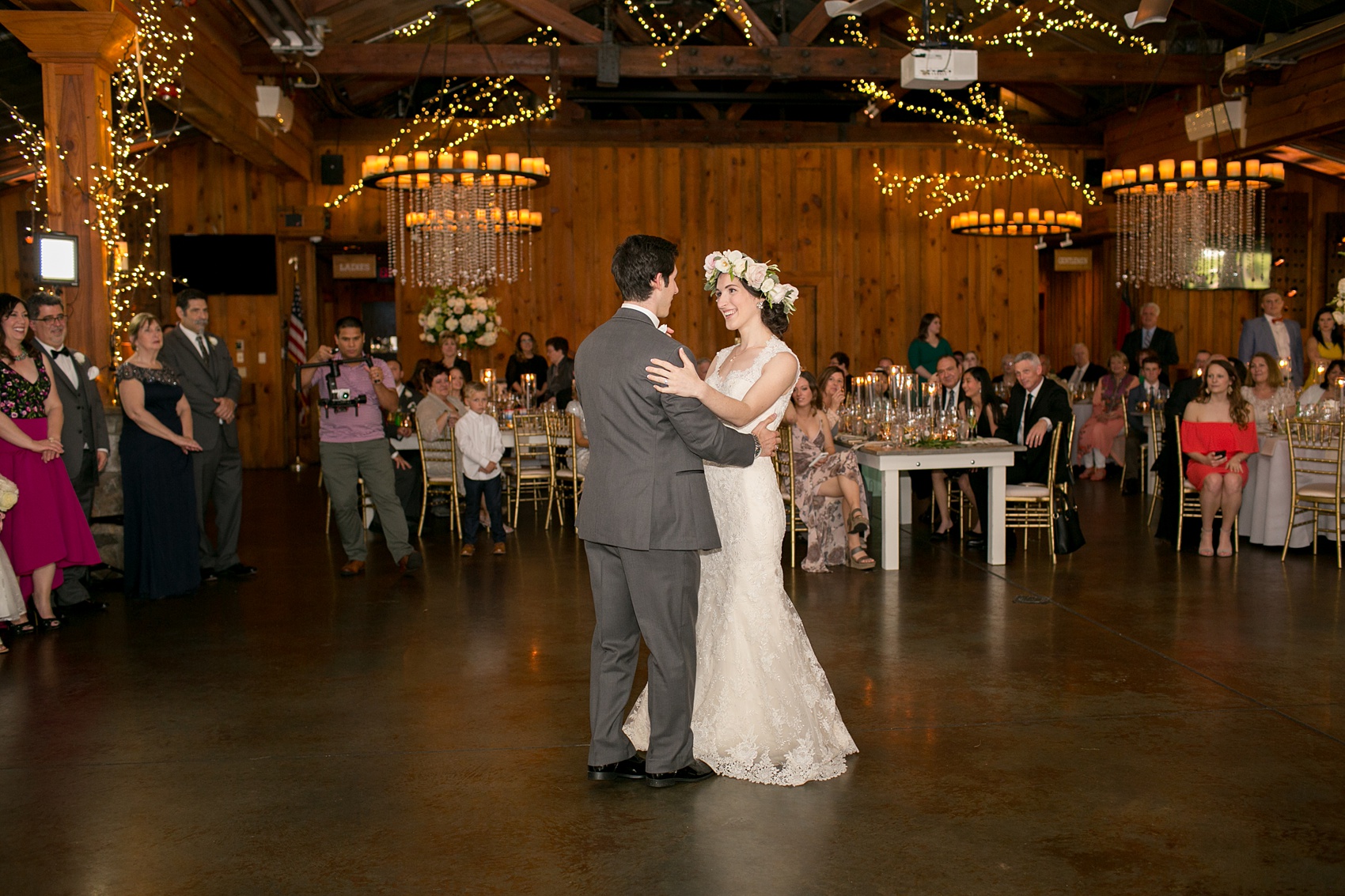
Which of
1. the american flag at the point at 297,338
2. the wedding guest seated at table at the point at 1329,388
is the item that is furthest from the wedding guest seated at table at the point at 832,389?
the american flag at the point at 297,338

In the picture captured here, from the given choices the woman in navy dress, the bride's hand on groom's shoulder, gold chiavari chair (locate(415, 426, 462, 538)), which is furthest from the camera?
gold chiavari chair (locate(415, 426, 462, 538))

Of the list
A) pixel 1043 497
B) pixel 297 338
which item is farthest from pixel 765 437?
pixel 297 338

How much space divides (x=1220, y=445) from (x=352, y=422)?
5428 millimetres

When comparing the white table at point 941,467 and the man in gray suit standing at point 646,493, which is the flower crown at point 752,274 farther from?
the white table at point 941,467

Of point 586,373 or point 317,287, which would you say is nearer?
point 586,373

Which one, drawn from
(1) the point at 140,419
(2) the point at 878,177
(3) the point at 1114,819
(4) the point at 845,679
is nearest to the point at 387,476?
(1) the point at 140,419

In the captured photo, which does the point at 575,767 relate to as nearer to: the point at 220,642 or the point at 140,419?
the point at 220,642

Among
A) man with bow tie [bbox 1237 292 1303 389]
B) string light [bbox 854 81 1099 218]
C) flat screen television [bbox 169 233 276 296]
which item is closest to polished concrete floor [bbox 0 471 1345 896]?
man with bow tie [bbox 1237 292 1303 389]

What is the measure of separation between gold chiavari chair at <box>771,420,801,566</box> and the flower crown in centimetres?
309

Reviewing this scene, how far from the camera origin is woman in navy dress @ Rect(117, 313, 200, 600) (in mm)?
6453

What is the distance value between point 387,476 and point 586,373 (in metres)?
3.92

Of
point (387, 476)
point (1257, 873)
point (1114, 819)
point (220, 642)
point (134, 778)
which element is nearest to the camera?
point (1257, 873)

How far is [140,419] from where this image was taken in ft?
21.1

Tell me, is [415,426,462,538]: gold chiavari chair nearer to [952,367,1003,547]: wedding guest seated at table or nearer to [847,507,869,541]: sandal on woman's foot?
[847,507,869,541]: sandal on woman's foot
